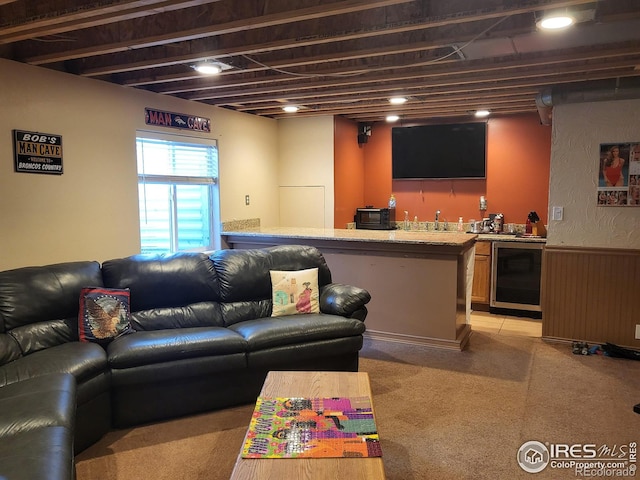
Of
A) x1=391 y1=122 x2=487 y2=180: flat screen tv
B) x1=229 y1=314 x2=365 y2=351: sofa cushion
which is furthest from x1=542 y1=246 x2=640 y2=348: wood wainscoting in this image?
x1=229 y1=314 x2=365 y2=351: sofa cushion

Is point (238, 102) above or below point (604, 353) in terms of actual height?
above

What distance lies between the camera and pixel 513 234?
6.11 metres

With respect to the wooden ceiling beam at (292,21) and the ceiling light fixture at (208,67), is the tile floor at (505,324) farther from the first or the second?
the ceiling light fixture at (208,67)

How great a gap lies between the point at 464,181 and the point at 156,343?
15.9 feet

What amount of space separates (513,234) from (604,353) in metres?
2.11

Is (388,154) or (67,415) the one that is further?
(388,154)

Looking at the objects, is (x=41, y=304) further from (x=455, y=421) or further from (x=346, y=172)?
(x=346, y=172)

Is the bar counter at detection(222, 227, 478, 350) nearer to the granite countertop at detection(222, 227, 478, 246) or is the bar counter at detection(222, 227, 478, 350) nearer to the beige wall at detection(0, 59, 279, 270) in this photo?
the granite countertop at detection(222, 227, 478, 246)

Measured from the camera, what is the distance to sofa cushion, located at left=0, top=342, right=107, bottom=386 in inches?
103

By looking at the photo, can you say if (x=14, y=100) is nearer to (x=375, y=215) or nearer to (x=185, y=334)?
(x=185, y=334)

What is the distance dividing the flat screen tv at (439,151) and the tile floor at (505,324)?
187 centimetres

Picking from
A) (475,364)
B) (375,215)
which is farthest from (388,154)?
(475,364)

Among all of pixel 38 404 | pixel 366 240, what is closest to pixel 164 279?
pixel 38 404

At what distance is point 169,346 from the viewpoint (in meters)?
3.03
